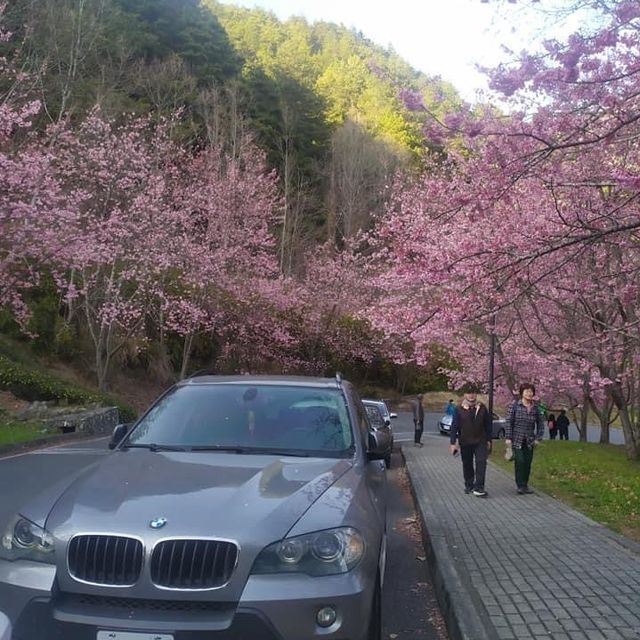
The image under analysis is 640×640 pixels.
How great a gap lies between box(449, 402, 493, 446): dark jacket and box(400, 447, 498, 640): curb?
12.5 feet

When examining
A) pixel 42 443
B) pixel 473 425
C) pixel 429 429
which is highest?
pixel 473 425

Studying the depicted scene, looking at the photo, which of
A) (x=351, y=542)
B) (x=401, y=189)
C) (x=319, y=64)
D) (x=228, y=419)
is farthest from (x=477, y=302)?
(x=319, y=64)

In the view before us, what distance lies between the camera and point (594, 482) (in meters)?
13.0

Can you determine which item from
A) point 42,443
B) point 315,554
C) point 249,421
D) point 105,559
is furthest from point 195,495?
point 42,443

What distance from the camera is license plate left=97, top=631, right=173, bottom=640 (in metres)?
3.15

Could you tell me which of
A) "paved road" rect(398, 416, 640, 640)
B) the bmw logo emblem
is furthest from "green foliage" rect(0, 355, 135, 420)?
the bmw logo emblem

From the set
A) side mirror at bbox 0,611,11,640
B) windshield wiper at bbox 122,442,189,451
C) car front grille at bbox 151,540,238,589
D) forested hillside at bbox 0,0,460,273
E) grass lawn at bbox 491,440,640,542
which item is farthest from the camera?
forested hillside at bbox 0,0,460,273

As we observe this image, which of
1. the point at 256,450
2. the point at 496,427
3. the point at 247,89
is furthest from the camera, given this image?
the point at 247,89

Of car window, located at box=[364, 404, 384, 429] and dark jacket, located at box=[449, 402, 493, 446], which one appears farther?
car window, located at box=[364, 404, 384, 429]

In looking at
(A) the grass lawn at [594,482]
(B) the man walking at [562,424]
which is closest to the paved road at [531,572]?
(A) the grass lawn at [594,482]

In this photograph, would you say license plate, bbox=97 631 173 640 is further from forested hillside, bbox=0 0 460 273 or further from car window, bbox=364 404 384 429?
forested hillside, bbox=0 0 460 273

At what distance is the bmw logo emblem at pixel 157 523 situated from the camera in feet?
11.1

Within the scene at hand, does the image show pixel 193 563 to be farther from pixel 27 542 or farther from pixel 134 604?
pixel 27 542

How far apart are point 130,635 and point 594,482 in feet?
37.7
